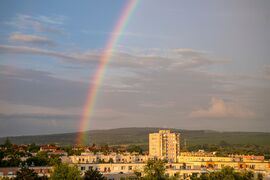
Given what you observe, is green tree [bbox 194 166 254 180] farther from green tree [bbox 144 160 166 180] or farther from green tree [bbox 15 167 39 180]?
green tree [bbox 15 167 39 180]

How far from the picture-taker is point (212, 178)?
1740 inches

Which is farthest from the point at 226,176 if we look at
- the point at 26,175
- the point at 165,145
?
the point at 165,145

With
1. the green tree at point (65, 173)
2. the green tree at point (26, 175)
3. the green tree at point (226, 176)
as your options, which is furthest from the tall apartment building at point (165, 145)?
the green tree at point (65, 173)

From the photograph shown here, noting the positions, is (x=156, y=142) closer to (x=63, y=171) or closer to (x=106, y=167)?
(x=106, y=167)

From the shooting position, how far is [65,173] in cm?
4166

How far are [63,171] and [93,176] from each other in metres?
2.98

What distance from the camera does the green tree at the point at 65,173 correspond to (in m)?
41.2

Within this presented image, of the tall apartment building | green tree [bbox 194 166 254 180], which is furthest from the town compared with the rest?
green tree [bbox 194 166 254 180]

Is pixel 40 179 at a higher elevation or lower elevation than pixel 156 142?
lower

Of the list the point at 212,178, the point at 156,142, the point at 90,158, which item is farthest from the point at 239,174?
the point at 156,142

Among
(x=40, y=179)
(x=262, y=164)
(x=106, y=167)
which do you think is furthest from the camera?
(x=262, y=164)

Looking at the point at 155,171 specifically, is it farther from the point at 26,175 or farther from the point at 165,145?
the point at 165,145

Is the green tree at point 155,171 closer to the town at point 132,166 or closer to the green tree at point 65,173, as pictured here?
the town at point 132,166

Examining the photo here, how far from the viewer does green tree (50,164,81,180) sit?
41188mm
